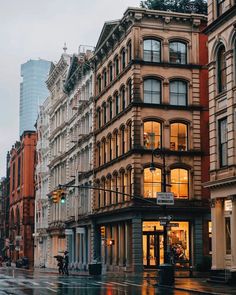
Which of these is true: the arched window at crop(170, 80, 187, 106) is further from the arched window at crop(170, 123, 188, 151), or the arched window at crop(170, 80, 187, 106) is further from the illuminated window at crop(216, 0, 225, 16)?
the illuminated window at crop(216, 0, 225, 16)

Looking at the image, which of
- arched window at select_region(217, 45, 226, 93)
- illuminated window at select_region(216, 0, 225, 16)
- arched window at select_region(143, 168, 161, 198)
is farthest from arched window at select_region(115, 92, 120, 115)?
illuminated window at select_region(216, 0, 225, 16)

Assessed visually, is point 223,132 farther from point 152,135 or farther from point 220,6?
point 152,135

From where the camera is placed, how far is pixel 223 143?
36406 millimetres

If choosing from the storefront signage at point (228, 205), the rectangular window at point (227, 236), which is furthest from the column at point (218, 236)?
the storefront signage at point (228, 205)

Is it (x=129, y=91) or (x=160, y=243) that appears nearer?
(x=160, y=243)

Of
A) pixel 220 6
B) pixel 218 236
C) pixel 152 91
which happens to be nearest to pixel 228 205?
pixel 218 236

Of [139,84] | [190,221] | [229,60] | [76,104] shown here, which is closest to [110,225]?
[190,221]

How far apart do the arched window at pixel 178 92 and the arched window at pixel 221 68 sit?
1680cm

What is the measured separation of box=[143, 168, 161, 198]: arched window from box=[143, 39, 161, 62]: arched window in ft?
31.3

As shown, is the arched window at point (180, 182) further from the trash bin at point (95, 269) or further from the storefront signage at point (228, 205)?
the storefront signage at point (228, 205)

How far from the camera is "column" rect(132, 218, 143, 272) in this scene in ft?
167

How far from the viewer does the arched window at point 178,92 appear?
54.4m

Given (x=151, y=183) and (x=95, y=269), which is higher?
(x=151, y=183)

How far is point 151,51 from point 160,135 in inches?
289
